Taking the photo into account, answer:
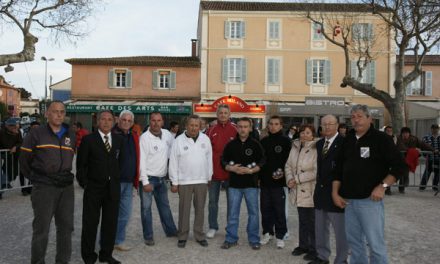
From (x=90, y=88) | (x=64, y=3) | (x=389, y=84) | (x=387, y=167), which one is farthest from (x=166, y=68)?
(x=387, y=167)

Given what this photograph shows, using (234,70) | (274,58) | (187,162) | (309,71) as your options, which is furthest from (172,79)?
(187,162)

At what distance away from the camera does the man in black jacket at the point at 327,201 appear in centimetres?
463

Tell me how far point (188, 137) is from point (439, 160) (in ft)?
25.5

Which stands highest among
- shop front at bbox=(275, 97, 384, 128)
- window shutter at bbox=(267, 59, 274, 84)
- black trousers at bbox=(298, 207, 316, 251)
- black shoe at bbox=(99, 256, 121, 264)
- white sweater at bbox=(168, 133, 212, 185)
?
window shutter at bbox=(267, 59, 274, 84)

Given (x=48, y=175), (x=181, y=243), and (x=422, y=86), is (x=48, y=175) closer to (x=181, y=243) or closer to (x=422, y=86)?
(x=181, y=243)

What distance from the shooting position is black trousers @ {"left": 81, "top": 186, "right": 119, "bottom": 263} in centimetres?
484

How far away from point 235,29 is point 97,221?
26.8 meters

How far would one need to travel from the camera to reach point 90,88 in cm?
3119

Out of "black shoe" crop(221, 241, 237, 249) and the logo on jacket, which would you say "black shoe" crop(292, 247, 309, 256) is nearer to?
"black shoe" crop(221, 241, 237, 249)

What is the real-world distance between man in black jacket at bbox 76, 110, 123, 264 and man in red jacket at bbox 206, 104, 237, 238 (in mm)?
1582

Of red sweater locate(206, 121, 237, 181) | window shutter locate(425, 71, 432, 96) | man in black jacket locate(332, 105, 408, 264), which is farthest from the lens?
window shutter locate(425, 71, 432, 96)

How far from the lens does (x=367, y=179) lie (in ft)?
13.1

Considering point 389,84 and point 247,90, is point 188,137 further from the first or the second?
point 389,84

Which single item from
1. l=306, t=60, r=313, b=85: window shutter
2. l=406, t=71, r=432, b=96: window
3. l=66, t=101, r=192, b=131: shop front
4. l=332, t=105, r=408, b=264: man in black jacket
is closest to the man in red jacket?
l=332, t=105, r=408, b=264: man in black jacket
